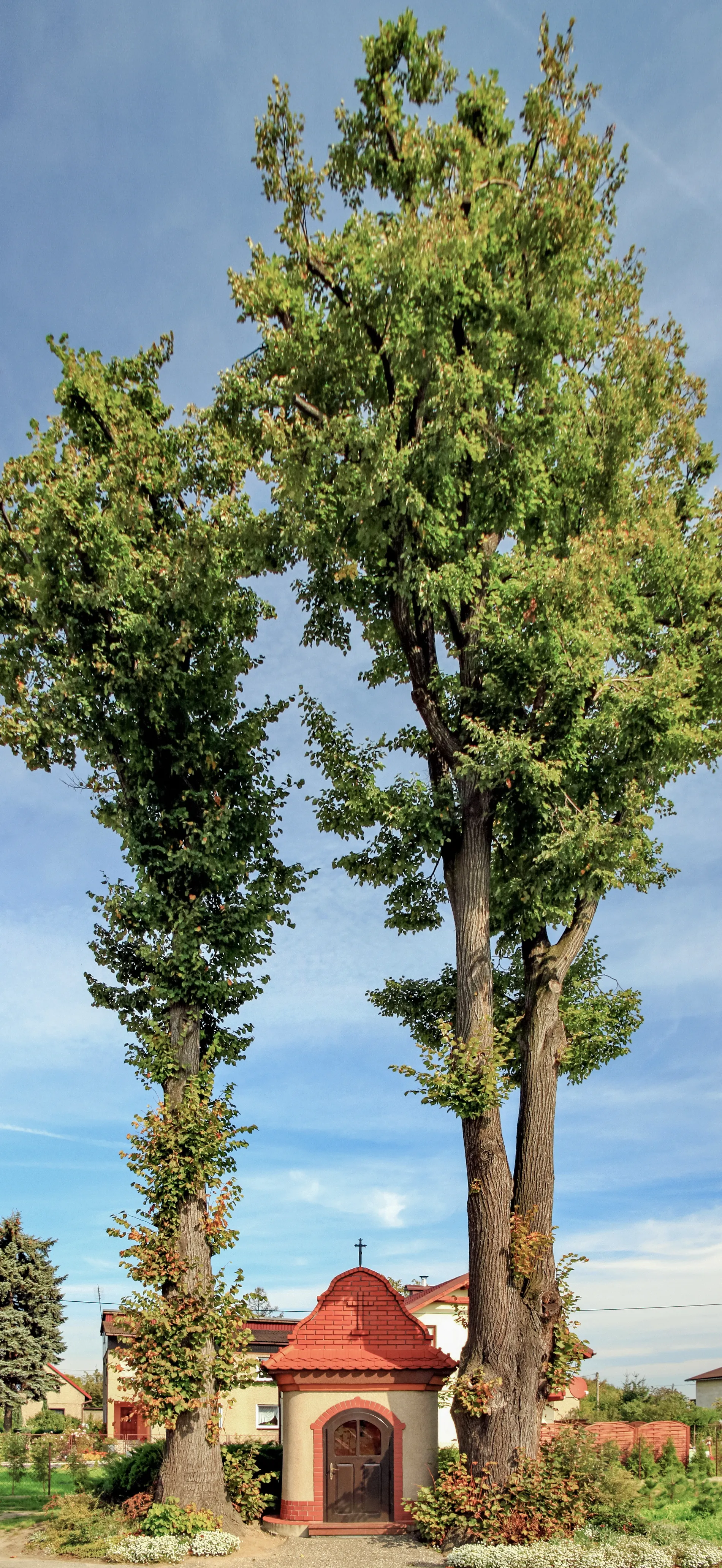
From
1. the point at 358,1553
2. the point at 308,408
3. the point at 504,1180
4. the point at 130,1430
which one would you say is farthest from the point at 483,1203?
the point at 130,1430

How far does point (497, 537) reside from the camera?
19.0m

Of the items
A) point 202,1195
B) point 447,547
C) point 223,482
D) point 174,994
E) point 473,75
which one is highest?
point 473,75

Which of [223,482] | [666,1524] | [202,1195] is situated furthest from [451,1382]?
[223,482]

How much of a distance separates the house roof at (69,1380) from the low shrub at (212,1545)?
103ft

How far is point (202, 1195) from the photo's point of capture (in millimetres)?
17516

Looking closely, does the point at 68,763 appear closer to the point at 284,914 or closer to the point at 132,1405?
the point at 284,914

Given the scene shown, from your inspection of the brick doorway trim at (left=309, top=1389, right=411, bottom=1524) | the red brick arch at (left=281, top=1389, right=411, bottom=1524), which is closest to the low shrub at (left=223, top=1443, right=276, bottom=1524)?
the red brick arch at (left=281, top=1389, right=411, bottom=1524)

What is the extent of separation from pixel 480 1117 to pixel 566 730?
6.03m

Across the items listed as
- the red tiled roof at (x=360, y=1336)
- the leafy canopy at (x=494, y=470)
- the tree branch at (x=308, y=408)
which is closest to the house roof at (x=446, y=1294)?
the red tiled roof at (x=360, y=1336)

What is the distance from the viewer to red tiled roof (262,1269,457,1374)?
60.0 feet

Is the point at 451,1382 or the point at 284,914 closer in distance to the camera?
the point at 451,1382

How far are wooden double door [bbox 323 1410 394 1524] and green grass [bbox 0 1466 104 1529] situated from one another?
→ 4.56 metres

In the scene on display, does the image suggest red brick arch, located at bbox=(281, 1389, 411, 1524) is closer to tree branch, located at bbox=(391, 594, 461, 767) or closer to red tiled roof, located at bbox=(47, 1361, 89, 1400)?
tree branch, located at bbox=(391, 594, 461, 767)

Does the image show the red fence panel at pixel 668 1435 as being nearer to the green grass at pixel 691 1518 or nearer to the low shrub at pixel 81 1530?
the green grass at pixel 691 1518
